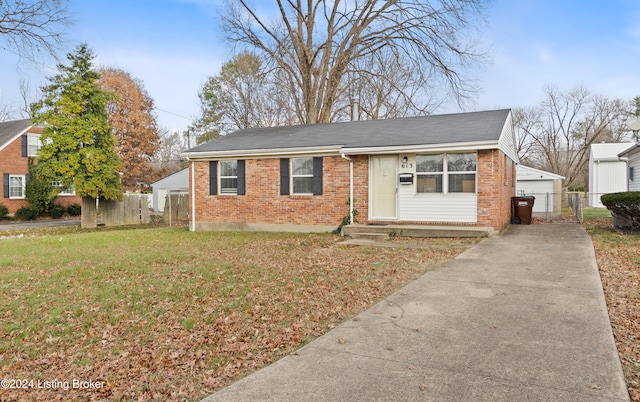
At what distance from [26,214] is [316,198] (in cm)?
2042

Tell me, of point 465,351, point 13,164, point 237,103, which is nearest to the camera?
point 465,351

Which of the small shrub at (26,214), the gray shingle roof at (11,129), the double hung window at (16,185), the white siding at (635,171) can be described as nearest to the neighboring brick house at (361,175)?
the white siding at (635,171)

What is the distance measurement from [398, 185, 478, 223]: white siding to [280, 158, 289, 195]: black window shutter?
12.5ft

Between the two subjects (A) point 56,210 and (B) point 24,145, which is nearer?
(A) point 56,210

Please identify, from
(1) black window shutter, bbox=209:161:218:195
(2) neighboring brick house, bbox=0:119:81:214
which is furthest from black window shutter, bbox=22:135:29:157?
(1) black window shutter, bbox=209:161:218:195

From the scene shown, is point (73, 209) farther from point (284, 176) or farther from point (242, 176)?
point (284, 176)

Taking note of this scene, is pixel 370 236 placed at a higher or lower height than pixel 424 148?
lower

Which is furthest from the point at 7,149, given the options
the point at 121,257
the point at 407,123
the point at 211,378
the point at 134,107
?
the point at 211,378

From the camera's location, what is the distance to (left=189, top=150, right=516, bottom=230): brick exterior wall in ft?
37.4

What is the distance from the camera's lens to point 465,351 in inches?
144

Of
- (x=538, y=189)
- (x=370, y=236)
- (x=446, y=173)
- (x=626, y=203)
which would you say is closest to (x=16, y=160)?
(x=370, y=236)

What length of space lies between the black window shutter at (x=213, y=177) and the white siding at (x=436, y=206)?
22.0 feet

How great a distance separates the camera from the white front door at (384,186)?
12.6 metres

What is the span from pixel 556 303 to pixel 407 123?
1052 centimetres
